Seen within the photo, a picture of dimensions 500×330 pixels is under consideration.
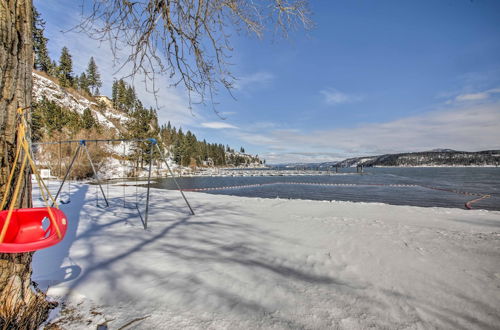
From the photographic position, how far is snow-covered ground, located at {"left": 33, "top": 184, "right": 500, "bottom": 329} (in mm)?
2121

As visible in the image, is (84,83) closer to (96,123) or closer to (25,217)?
(96,123)

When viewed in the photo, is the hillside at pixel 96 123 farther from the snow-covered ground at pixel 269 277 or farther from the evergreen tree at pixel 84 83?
the evergreen tree at pixel 84 83

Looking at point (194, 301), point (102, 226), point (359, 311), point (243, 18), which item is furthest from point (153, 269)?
point (243, 18)

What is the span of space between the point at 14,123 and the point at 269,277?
3.23 metres

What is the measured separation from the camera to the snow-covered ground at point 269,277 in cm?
212

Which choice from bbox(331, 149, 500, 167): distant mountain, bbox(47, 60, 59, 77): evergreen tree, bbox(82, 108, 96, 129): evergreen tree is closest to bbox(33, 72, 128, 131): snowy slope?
bbox(82, 108, 96, 129): evergreen tree

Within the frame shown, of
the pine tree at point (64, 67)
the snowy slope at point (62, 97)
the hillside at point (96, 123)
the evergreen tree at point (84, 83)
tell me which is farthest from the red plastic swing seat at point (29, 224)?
the evergreen tree at point (84, 83)

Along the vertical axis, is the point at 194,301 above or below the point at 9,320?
below

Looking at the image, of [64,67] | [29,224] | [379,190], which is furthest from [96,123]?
[29,224]

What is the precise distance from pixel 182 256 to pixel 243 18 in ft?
13.5

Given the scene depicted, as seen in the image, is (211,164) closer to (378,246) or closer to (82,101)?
(82,101)

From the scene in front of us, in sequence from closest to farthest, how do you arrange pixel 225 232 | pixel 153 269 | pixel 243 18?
pixel 153 269 → pixel 243 18 → pixel 225 232

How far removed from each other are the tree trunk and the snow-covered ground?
0.90 ft

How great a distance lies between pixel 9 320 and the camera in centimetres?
184
